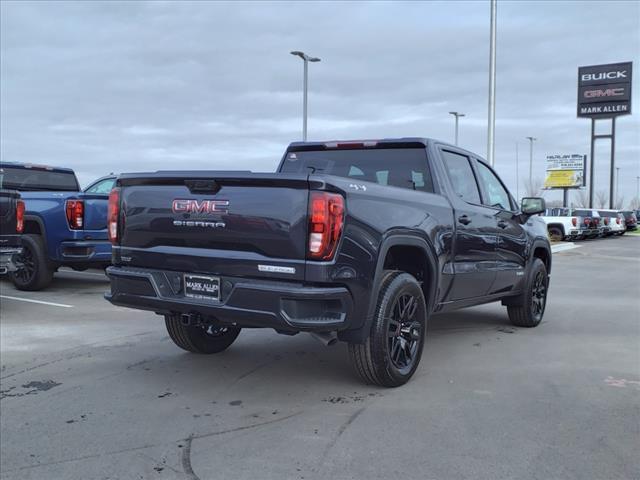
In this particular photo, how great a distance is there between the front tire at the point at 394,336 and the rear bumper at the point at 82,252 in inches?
236

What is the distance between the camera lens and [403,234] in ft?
15.3

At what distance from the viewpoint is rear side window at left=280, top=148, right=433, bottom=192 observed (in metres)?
5.62

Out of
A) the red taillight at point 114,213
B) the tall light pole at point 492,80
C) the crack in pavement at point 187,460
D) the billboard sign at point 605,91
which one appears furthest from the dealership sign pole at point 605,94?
the crack in pavement at point 187,460

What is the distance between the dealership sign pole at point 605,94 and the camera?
56.2 meters

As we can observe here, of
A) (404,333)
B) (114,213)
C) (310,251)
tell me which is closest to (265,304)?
(310,251)

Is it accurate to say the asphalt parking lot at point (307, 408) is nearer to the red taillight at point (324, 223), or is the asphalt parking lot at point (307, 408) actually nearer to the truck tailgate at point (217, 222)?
the truck tailgate at point (217, 222)

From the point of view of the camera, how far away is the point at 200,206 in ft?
14.2

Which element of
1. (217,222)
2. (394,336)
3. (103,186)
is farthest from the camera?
(103,186)

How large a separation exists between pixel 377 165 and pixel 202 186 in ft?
6.66

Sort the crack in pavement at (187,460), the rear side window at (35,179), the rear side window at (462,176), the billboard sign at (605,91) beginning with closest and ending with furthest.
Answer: the crack in pavement at (187,460)
the rear side window at (462,176)
the rear side window at (35,179)
the billboard sign at (605,91)

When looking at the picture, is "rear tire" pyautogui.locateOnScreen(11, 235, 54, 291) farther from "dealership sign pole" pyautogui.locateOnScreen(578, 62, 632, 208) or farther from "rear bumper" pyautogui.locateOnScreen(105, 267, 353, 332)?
"dealership sign pole" pyautogui.locateOnScreen(578, 62, 632, 208)

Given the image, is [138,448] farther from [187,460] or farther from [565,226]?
[565,226]

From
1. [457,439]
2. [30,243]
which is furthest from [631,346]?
[30,243]

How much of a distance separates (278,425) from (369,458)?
0.76m
